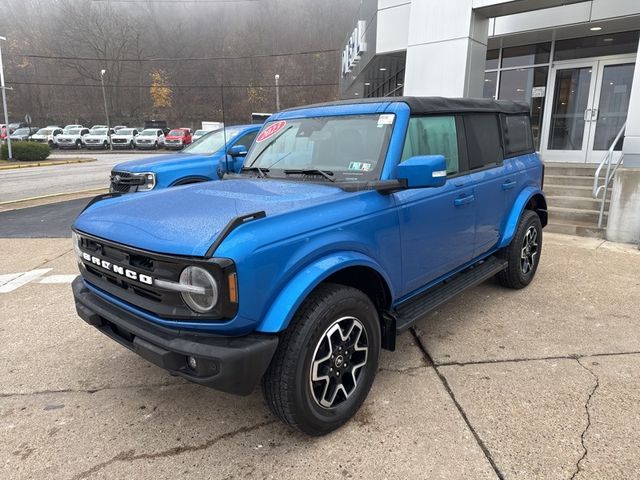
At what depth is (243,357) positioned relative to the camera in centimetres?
211

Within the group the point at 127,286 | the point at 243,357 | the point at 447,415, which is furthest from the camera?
the point at 447,415

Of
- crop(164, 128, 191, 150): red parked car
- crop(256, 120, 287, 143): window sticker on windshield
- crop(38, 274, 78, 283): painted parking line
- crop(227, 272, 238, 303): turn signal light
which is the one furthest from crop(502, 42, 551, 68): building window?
crop(164, 128, 191, 150): red parked car

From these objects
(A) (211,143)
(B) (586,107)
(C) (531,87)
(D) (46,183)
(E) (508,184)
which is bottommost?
(D) (46,183)

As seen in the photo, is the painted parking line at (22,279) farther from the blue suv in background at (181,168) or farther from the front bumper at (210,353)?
the front bumper at (210,353)

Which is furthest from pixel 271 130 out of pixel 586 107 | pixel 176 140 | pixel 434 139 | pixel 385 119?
pixel 176 140

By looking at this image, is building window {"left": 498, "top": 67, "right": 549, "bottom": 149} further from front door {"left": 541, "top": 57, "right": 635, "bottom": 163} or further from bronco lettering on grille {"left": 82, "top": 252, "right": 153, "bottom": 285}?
bronco lettering on grille {"left": 82, "top": 252, "right": 153, "bottom": 285}

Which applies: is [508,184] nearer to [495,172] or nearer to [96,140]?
[495,172]

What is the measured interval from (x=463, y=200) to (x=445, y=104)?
0.78 m

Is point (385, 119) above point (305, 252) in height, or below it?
above

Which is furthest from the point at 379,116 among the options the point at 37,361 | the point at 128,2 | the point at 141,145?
the point at 128,2

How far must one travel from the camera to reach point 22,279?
5.45m

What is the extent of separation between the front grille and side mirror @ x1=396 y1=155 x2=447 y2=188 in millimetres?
1291

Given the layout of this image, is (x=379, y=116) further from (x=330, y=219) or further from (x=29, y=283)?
(x=29, y=283)

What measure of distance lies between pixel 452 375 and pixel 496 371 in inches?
13.0
